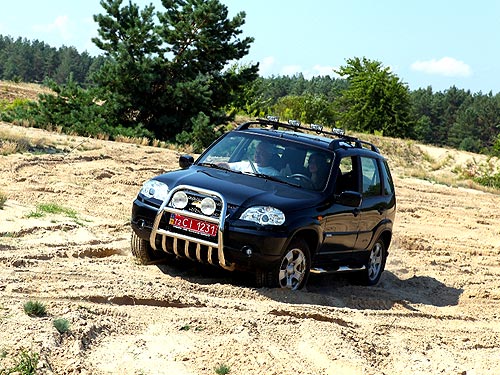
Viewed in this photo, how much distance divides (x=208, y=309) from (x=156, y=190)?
7.49 feet

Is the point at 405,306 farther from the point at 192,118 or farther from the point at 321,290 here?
the point at 192,118

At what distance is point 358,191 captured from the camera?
1095cm

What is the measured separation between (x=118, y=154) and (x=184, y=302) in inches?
547

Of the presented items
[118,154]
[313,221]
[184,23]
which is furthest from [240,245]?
[184,23]

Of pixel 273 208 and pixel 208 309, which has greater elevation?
pixel 273 208

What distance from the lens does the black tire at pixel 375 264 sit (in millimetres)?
11609

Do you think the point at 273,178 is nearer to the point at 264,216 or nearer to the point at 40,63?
the point at 264,216

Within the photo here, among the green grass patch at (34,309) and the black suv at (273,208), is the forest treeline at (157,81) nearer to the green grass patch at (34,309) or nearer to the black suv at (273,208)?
the black suv at (273,208)

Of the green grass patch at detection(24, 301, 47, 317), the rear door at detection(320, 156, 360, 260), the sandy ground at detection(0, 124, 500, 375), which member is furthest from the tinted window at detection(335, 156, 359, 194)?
the green grass patch at detection(24, 301, 47, 317)

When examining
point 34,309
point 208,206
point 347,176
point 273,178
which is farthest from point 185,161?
point 34,309

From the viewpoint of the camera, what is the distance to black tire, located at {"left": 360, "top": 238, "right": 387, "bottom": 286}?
1161 centimetres

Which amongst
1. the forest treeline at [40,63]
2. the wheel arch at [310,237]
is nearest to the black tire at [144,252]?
the wheel arch at [310,237]

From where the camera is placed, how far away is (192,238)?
30.0ft

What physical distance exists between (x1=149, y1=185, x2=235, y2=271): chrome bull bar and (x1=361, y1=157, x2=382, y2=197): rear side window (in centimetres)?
266
